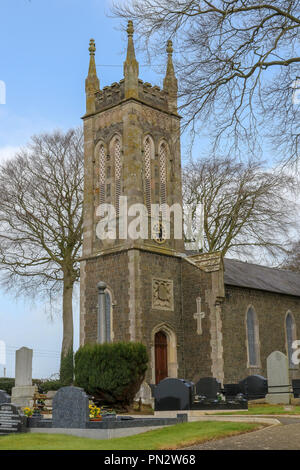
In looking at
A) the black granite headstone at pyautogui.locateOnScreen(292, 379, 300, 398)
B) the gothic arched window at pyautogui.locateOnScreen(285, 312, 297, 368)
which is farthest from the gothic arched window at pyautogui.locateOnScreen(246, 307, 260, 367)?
the gothic arched window at pyautogui.locateOnScreen(285, 312, 297, 368)

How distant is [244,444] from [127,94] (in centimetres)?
2144

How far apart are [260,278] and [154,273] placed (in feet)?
30.3

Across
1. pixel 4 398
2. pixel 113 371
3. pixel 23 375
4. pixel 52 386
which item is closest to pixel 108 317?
pixel 23 375

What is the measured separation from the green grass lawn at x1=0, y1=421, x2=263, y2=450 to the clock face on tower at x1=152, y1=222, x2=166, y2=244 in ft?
50.2

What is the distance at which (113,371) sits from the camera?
1833cm

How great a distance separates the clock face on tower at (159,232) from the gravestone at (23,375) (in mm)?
7985

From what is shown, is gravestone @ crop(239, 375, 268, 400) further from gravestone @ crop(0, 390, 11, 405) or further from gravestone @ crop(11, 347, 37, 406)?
gravestone @ crop(0, 390, 11, 405)

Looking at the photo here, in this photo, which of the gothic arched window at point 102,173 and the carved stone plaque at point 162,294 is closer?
the carved stone plaque at point 162,294

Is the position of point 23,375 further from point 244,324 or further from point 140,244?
point 244,324

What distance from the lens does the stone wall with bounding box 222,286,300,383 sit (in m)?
27.3

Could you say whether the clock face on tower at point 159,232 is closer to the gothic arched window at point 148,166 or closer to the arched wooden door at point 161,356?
the gothic arched window at point 148,166

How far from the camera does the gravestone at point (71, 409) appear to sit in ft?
43.7

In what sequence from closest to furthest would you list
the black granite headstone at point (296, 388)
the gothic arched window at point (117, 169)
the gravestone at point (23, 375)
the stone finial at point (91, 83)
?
the black granite headstone at point (296, 388)
the gravestone at point (23, 375)
the gothic arched window at point (117, 169)
the stone finial at point (91, 83)

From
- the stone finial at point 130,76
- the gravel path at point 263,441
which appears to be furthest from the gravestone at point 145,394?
the stone finial at point 130,76
